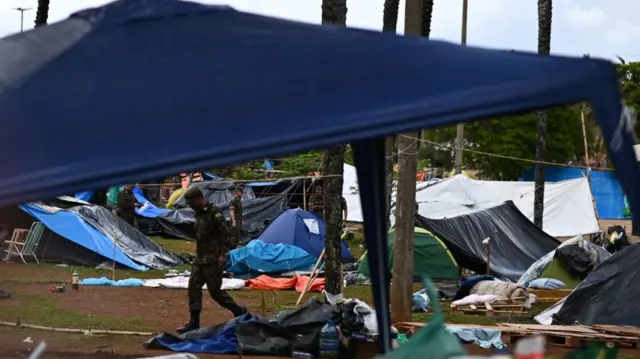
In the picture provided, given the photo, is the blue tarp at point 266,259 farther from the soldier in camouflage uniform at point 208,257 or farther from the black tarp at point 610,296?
the black tarp at point 610,296

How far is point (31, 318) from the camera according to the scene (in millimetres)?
12516

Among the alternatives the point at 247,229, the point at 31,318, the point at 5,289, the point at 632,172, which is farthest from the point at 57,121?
the point at 247,229

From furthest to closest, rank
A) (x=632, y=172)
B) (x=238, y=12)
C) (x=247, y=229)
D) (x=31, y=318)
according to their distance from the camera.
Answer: (x=247, y=229) < (x=31, y=318) < (x=238, y=12) < (x=632, y=172)

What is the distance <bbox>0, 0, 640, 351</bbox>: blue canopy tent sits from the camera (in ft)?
11.4

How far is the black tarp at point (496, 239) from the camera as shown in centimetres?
1853

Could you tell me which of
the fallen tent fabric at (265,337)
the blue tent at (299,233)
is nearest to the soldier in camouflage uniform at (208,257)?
the fallen tent fabric at (265,337)

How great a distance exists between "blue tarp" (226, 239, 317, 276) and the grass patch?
5.23m

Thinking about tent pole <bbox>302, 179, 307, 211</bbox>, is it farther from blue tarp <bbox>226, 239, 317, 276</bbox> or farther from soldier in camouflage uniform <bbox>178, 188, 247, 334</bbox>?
soldier in camouflage uniform <bbox>178, 188, 247, 334</bbox>

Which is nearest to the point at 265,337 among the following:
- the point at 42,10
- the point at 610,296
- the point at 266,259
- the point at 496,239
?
the point at 610,296

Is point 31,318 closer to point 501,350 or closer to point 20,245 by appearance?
point 501,350

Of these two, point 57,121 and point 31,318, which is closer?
point 57,121

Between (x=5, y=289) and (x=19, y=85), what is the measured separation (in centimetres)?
1182

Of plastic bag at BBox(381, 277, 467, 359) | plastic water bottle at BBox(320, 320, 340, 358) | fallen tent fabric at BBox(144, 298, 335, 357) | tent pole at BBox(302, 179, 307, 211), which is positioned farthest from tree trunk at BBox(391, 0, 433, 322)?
tent pole at BBox(302, 179, 307, 211)

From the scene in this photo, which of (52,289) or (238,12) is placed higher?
(238,12)
